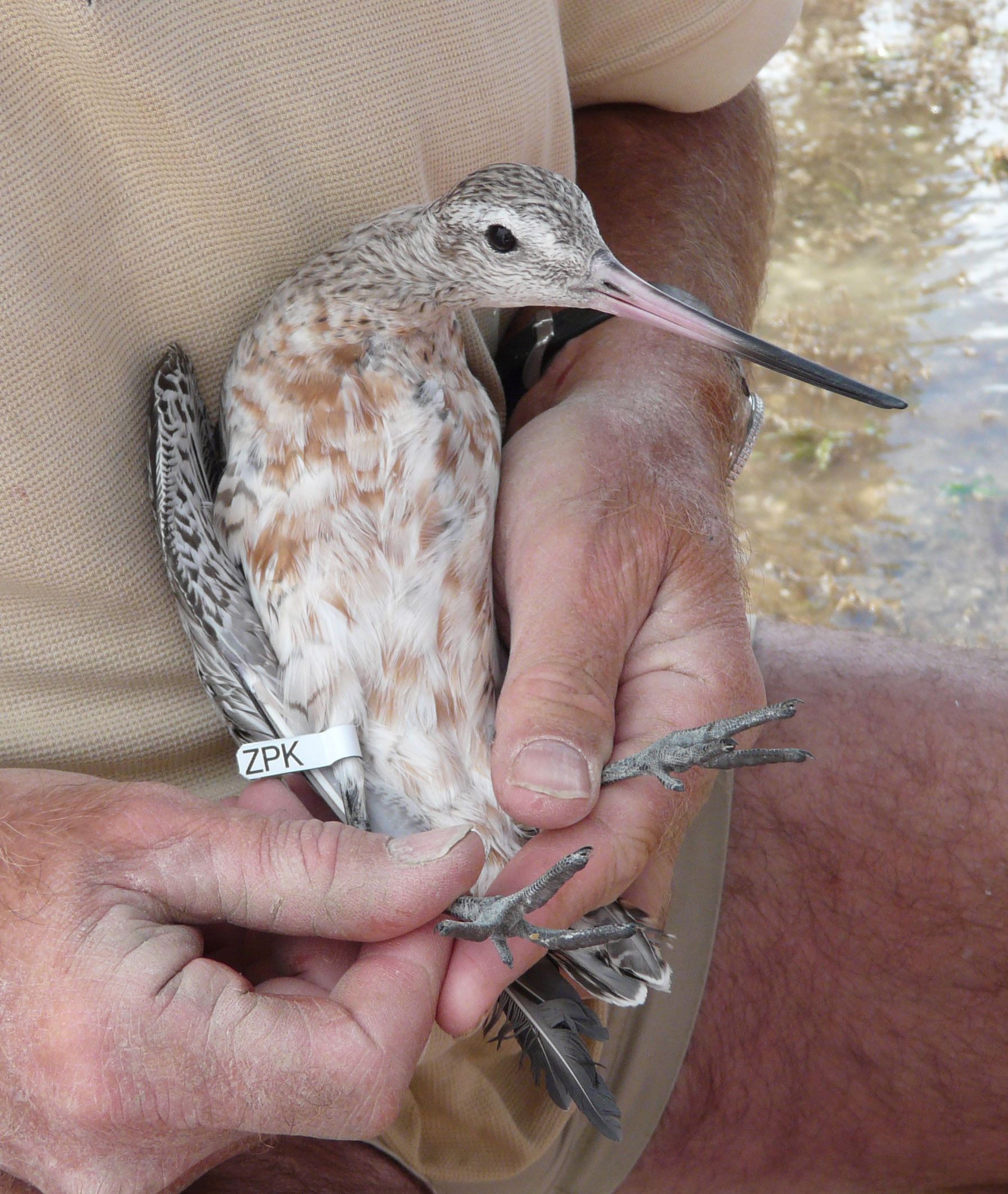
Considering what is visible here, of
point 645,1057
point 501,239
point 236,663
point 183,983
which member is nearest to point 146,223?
point 501,239

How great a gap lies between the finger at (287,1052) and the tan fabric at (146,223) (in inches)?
17.5

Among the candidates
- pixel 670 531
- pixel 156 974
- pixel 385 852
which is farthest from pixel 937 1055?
pixel 156 974

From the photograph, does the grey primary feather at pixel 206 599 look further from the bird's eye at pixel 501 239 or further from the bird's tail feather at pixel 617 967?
the bird's eye at pixel 501 239

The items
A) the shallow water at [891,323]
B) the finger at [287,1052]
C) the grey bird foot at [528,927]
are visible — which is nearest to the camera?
the finger at [287,1052]

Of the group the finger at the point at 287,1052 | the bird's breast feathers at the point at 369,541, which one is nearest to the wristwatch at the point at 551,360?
the bird's breast feathers at the point at 369,541

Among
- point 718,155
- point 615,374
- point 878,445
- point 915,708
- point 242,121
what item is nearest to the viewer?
point 242,121

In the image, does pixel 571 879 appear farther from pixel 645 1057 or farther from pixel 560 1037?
pixel 645 1057

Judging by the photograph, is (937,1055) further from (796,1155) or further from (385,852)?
(385,852)

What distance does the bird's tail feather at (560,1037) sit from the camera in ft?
5.13

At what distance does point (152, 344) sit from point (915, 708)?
146cm

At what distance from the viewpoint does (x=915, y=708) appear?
2184mm

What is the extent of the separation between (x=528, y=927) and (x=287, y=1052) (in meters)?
0.31

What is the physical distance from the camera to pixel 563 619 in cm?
155

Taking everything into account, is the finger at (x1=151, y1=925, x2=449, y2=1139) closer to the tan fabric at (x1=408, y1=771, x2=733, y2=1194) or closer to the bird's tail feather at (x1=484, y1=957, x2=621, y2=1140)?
the bird's tail feather at (x1=484, y1=957, x2=621, y2=1140)
